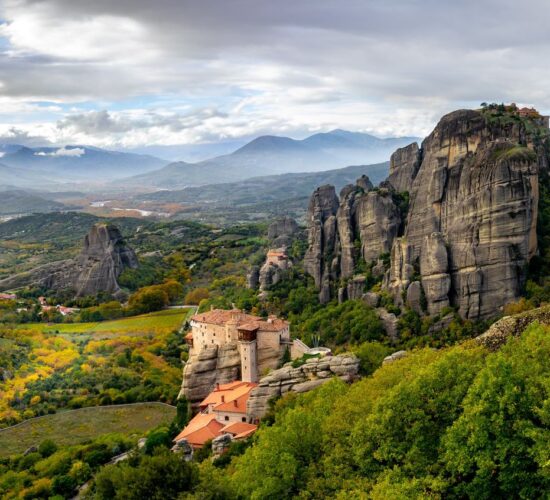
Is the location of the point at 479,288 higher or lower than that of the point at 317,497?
higher

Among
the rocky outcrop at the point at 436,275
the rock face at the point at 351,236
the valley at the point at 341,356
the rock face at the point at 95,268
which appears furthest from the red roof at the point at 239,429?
the rock face at the point at 95,268

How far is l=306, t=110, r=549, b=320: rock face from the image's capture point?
46562 mm

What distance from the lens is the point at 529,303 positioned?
4409 cm

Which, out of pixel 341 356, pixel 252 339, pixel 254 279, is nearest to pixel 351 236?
pixel 254 279

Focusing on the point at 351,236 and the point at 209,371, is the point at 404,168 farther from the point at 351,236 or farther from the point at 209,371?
the point at 209,371

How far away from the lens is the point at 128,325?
8375cm

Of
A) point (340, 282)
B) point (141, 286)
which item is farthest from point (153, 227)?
point (340, 282)

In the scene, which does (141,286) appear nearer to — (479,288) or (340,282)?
(340,282)

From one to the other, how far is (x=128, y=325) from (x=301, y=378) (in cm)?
4951

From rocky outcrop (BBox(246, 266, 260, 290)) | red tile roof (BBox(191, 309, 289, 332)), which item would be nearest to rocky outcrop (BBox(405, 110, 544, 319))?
red tile roof (BBox(191, 309, 289, 332))

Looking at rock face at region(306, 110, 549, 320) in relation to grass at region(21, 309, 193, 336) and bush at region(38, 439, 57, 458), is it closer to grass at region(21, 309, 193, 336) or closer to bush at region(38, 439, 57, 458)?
grass at region(21, 309, 193, 336)

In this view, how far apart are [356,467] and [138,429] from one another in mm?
31000

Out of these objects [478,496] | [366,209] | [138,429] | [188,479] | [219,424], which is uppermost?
[366,209]

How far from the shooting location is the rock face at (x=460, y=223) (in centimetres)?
4656
